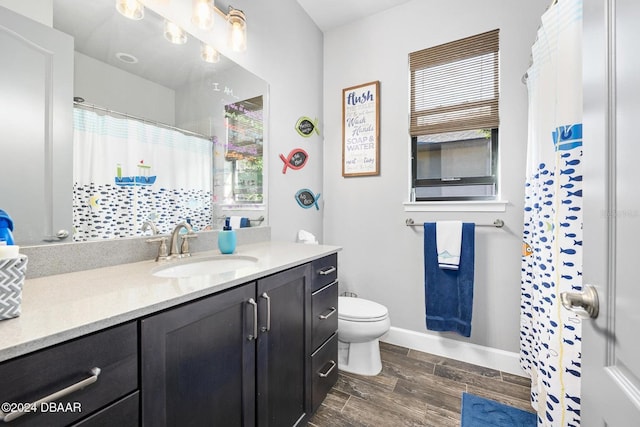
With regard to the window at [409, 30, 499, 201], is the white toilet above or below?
below

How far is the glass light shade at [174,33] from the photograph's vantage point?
1.28m

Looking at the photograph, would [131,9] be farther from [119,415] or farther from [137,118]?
[119,415]

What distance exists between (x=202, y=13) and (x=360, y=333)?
79.0 inches

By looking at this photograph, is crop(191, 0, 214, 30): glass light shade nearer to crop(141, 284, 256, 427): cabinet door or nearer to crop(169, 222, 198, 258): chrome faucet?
crop(169, 222, 198, 258): chrome faucet

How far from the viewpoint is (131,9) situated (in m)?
1.15

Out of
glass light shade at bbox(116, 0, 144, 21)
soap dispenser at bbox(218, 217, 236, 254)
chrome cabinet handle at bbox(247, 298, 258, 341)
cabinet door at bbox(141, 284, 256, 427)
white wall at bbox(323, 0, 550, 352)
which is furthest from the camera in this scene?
→ white wall at bbox(323, 0, 550, 352)

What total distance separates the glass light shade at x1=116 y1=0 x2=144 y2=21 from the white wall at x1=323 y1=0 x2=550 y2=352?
158 centimetres

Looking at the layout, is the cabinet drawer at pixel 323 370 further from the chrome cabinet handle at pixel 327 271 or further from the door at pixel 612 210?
the door at pixel 612 210

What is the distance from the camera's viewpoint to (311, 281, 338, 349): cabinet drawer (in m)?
1.37

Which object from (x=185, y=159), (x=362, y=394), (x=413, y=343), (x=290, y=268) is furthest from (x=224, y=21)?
(x=413, y=343)

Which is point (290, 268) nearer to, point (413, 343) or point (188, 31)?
point (188, 31)

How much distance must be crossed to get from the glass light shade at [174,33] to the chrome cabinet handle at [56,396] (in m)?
1.42

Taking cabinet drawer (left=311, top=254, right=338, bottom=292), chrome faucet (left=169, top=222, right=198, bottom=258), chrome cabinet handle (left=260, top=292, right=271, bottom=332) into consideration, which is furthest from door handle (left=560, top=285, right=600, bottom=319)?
chrome faucet (left=169, top=222, right=198, bottom=258)

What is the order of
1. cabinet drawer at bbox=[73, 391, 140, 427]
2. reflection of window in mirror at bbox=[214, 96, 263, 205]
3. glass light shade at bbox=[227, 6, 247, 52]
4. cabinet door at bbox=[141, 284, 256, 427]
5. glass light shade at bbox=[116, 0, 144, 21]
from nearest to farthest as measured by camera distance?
cabinet drawer at bbox=[73, 391, 140, 427], cabinet door at bbox=[141, 284, 256, 427], glass light shade at bbox=[116, 0, 144, 21], glass light shade at bbox=[227, 6, 247, 52], reflection of window in mirror at bbox=[214, 96, 263, 205]
